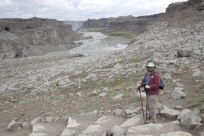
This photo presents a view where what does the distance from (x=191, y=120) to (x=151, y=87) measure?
69.9 inches

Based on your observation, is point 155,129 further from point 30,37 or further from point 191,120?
point 30,37

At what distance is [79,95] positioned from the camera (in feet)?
56.1

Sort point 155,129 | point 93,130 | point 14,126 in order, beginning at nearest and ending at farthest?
point 155,129
point 93,130
point 14,126

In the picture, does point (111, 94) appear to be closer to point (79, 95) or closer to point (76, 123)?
point (79, 95)

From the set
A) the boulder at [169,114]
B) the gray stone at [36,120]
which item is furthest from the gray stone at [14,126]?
the boulder at [169,114]

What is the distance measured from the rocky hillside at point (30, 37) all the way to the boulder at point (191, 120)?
63.3m

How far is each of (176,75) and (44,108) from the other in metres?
8.14

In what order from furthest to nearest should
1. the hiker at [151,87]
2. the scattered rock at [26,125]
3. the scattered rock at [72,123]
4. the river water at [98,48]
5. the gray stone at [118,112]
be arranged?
the river water at [98,48]
the scattered rock at [26,125]
the gray stone at [118,112]
the scattered rock at [72,123]
the hiker at [151,87]

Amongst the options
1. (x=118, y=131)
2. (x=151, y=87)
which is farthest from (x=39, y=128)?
(x=151, y=87)

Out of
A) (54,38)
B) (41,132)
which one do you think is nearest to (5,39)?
(54,38)

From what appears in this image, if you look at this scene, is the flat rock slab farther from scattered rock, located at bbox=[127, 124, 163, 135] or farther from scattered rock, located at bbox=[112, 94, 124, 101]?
scattered rock, located at bbox=[112, 94, 124, 101]

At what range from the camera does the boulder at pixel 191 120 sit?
335 inches

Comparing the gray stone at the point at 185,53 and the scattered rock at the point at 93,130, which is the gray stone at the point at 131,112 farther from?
the gray stone at the point at 185,53

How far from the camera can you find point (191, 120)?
8578 millimetres
